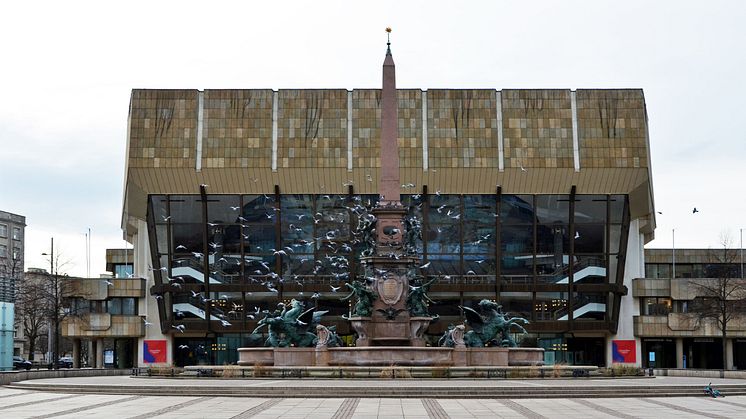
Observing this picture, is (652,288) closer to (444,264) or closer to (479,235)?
(479,235)

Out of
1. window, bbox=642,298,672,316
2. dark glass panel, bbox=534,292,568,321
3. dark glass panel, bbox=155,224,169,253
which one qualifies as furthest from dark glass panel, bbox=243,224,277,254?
window, bbox=642,298,672,316

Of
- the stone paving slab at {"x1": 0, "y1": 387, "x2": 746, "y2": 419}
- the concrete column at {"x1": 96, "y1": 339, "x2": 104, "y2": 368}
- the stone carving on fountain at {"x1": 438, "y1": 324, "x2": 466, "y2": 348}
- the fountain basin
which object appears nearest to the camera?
the stone paving slab at {"x1": 0, "y1": 387, "x2": 746, "y2": 419}

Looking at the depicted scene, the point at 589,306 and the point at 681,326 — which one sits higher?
the point at 589,306

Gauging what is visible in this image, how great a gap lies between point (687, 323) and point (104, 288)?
47.6 m

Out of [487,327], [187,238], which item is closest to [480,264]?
[187,238]

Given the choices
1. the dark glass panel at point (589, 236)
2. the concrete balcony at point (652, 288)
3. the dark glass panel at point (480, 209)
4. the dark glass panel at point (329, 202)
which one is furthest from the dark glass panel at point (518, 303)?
the dark glass panel at point (329, 202)

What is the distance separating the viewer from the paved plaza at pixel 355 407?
97.8 ft

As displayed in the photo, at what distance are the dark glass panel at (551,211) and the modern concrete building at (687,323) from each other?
846 cm

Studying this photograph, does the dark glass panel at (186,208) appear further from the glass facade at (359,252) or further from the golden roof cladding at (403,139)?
the golden roof cladding at (403,139)

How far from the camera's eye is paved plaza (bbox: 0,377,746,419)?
2980 cm

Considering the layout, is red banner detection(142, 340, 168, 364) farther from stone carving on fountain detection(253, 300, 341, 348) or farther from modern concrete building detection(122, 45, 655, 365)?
stone carving on fountain detection(253, 300, 341, 348)

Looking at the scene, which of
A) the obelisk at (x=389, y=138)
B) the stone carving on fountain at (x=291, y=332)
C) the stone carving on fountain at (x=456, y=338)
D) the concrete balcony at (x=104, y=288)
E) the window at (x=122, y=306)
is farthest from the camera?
the window at (x=122, y=306)

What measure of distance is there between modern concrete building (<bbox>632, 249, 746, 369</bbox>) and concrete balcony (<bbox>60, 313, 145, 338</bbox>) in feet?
133

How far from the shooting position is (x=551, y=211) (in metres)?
89.1
